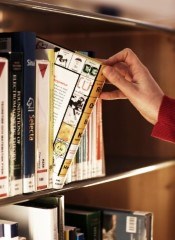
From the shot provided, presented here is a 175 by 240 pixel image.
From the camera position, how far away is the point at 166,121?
1.45 meters

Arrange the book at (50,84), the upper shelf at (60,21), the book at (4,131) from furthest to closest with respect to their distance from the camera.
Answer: the upper shelf at (60,21)
the book at (50,84)
the book at (4,131)

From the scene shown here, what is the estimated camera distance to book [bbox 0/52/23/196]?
115 cm

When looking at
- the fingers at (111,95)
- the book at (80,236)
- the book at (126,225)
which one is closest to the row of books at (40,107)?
the fingers at (111,95)

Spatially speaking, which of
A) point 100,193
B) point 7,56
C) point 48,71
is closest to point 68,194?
point 100,193

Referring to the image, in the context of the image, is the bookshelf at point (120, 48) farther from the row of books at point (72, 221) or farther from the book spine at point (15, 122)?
the book spine at point (15, 122)

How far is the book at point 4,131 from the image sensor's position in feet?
3.68

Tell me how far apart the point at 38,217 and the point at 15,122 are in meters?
0.25

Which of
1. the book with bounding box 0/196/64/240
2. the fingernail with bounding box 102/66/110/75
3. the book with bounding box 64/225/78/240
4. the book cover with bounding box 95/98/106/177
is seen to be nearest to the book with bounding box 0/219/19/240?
the book with bounding box 0/196/64/240

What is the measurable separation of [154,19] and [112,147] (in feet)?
1.57

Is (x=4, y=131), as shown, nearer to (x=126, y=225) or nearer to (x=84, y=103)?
(x=84, y=103)

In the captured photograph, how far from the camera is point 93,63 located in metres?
1.31

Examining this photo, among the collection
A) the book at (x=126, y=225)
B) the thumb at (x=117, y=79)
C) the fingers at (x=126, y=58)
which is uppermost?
the fingers at (x=126, y=58)

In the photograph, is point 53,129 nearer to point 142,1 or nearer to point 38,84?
point 38,84

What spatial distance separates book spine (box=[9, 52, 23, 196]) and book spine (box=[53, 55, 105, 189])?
13 centimetres
